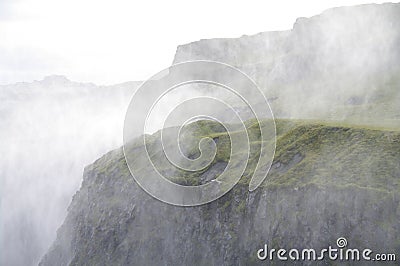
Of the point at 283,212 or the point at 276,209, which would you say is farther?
the point at 276,209

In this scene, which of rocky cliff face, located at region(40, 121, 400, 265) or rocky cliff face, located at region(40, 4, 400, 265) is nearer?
rocky cliff face, located at region(40, 121, 400, 265)

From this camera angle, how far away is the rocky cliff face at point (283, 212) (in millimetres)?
72562

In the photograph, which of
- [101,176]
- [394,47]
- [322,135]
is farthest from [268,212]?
[394,47]

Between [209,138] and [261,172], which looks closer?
[261,172]

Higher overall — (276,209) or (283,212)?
(276,209)

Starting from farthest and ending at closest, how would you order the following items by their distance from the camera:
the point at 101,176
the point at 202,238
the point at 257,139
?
the point at 101,176 < the point at 257,139 < the point at 202,238

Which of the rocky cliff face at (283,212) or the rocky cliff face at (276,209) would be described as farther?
the rocky cliff face at (276,209)

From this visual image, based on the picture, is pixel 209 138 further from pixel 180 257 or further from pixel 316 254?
pixel 316 254

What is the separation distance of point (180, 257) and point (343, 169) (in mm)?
40752

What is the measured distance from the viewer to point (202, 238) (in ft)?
306

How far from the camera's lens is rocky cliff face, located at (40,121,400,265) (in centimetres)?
7256

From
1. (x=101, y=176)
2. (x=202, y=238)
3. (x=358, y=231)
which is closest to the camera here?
(x=358, y=231)

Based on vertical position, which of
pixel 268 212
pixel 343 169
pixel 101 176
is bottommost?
pixel 268 212

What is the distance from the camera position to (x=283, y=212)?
3196 inches
